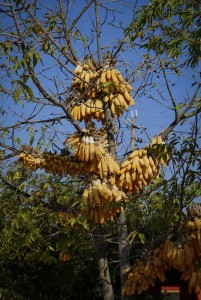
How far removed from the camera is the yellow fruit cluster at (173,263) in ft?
13.8

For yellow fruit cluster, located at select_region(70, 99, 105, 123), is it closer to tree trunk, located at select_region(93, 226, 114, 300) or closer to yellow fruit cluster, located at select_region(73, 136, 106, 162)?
yellow fruit cluster, located at select_region(73, 136, 106, 162)

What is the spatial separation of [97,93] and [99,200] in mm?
1747

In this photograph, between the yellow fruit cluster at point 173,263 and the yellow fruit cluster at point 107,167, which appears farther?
the yellow fruit cluster at point 107,167

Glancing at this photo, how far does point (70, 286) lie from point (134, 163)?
6844 mm

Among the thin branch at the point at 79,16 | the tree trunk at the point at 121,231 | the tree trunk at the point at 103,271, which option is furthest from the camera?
the tree trunk at the point at 103,271

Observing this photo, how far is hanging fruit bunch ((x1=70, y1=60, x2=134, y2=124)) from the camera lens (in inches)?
203

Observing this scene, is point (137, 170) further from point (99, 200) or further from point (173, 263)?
point (173, 263)

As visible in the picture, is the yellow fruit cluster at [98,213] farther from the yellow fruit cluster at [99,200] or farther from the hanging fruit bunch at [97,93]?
the hanging fruit bunch at [97,93]

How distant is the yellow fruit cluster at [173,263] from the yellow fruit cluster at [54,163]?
1.59m

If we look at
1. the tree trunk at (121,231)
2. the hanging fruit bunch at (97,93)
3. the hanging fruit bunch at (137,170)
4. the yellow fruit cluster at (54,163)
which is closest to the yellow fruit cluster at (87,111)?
the hanging fruit bunch at (97,93)

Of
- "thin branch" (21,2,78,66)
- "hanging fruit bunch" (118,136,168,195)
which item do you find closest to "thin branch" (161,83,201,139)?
"hanging fruit bunch" (118,136,168,195)

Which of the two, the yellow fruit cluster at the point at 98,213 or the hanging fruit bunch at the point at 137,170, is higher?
the hanging fruit bunch at the point at 137,170

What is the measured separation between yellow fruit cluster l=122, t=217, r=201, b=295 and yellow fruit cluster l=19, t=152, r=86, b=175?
5.21 feet

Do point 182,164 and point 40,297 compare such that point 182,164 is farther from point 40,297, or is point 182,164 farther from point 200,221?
point 40,297
